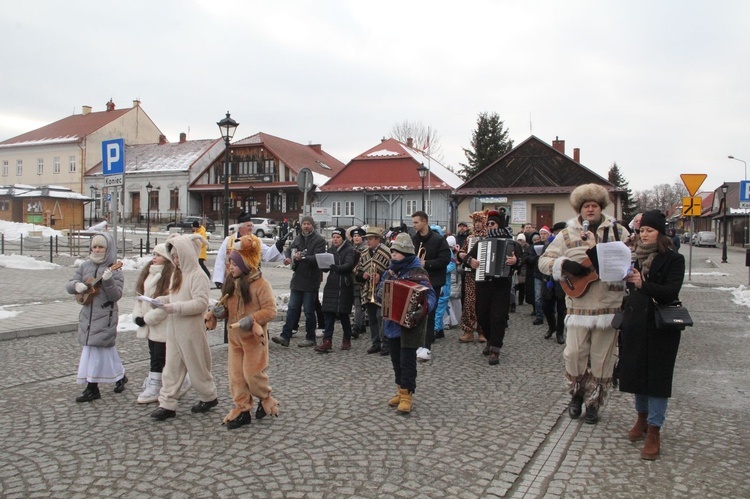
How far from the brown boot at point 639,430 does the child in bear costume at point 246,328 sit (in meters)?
2.93

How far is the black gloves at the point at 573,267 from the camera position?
524 centimetres

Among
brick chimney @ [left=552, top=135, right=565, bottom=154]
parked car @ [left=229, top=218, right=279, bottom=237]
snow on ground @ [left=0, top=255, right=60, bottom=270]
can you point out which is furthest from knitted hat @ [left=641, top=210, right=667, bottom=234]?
brick chimney @ [left=552, top=135, right=565, bottom=154]

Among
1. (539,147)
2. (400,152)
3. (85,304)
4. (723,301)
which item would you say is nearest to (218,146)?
(400,152)

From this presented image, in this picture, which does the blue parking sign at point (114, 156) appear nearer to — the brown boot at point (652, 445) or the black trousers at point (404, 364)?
the black trousers at point (404, 364)

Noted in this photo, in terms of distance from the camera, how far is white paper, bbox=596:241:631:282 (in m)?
4.60

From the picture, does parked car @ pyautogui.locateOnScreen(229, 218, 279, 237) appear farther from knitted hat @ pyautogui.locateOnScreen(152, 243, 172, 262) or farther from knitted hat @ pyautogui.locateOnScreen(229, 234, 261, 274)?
knitted hat @ pyautogui.locateOnScreen(229, 234, 261, 274)

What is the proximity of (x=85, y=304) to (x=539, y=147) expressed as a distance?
40.4 meters

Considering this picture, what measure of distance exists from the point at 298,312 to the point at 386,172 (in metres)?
40.3

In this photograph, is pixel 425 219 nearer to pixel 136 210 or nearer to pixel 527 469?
pixel 527 469

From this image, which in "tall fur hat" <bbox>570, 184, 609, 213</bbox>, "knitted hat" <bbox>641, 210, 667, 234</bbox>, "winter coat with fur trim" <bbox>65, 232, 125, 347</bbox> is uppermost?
"tall fur hat" <bbox>570, 184, 609, 213</bbox>

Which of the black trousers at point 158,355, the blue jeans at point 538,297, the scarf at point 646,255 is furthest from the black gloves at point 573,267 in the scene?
the blue jeans at point 538,297

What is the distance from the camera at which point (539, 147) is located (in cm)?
4322

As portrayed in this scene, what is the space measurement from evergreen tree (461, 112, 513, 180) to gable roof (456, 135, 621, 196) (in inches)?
491

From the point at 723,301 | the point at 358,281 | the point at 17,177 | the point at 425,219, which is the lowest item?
the point at 723,301
